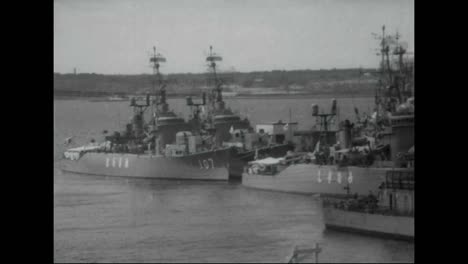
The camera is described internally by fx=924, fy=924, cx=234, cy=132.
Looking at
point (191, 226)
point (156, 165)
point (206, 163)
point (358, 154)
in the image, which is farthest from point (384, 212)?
point (156, 165)

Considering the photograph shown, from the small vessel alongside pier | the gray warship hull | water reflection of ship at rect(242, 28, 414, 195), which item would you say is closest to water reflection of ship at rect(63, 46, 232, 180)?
the gray warship hull

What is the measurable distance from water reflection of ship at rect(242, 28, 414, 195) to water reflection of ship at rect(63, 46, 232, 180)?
1.41 m

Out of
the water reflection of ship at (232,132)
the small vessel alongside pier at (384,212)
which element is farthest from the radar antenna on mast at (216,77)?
the small vessel alongside pier at (384,212)

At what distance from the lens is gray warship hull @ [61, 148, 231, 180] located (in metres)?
21.0

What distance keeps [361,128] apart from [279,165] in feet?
8.69

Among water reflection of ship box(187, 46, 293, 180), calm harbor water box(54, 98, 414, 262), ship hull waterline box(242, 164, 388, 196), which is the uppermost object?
water reflection of ship box(187, 46, 293, 180)

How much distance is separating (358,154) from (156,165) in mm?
6433

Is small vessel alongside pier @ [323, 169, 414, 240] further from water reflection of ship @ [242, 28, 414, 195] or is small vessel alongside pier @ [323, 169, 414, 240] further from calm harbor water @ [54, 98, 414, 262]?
water reflection of ship @ [242, 28, 414, 195]

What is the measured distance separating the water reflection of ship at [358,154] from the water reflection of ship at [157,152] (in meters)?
1.41

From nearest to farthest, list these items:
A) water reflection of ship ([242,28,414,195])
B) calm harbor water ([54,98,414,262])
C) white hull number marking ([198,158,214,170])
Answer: calm harbor water ([54,98,414,262])
water reflection of ship ([242,28,414,195])
white hull number marking ([198,158,214,170])

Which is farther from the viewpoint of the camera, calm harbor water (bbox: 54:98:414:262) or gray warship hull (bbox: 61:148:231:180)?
gray warship hull (bbox: 61:148:231:180)

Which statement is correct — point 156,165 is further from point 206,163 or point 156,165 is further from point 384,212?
point 384,212

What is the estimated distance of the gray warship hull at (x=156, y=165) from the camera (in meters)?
21.0
